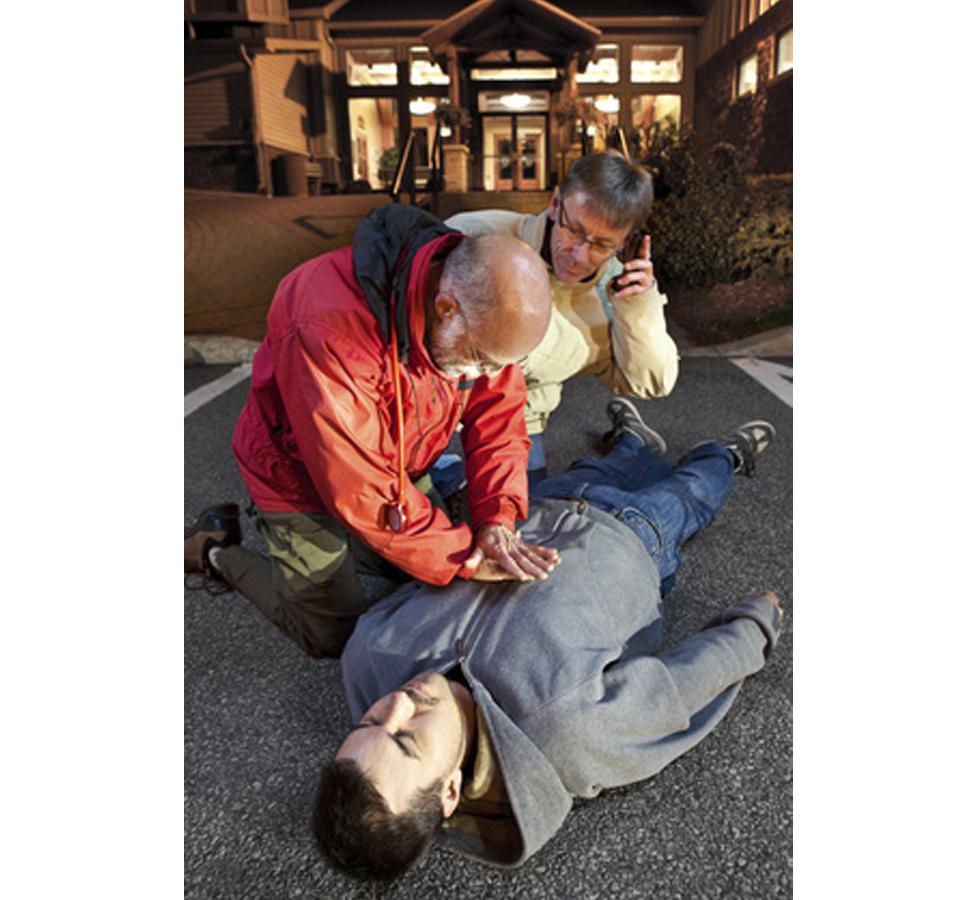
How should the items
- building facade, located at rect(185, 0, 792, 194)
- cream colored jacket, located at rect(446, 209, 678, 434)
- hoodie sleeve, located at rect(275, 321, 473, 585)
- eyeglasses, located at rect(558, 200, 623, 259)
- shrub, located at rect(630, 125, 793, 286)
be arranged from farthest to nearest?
shrub, located at rect(630, 125, 793, 286) < building facade, located at rect(185, 0, 792, 194) < cream colored jacket, located at rect(446, 209, 678, 434) < eyeglasses, located at rect(558, 200, 623, 259) < hoodie sleeve, located at rect(275, 321, 473, 585)

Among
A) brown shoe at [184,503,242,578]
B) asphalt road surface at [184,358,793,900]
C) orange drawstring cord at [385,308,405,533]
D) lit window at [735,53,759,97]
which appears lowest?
asphalt road surface at [184,358,793,900]

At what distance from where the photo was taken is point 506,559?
1166 mm

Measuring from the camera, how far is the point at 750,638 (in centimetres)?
124

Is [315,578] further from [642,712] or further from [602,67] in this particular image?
[602,67]

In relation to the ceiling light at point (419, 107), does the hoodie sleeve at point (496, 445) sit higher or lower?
lower

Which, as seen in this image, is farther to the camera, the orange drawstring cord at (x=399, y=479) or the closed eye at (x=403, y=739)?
the orange drawstring cord at (x=399, y=479)

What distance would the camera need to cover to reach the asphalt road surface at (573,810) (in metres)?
0.95

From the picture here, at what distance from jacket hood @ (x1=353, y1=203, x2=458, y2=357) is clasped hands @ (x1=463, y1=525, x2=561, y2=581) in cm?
36

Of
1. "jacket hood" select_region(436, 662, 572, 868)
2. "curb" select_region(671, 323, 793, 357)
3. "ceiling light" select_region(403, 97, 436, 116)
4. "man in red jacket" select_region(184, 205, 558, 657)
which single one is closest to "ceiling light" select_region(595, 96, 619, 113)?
"ceiling light" select_region(403, 97, 436, 116)

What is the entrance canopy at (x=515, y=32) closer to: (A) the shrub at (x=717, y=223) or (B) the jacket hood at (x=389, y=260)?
(A) the shrub at (x=717, y=223)

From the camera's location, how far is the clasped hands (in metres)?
1.15

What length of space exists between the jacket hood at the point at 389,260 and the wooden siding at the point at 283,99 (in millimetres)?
2812

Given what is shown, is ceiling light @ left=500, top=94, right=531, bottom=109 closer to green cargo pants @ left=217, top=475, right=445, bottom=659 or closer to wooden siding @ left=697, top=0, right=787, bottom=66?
wooden siding @ left=697, top=0, right=787, bottom=66

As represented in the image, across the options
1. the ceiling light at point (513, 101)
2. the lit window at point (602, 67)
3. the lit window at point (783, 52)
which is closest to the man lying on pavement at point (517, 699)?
the ceiling light at point (513, 101)
